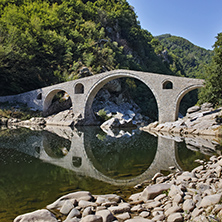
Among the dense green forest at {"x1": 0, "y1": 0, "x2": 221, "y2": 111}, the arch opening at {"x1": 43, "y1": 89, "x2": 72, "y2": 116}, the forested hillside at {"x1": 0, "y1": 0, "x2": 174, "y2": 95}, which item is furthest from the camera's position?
the dense green forest at {"x1": 0, "y1": 0, "x2": 221, "y2": 111}

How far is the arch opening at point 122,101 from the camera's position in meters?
24.3

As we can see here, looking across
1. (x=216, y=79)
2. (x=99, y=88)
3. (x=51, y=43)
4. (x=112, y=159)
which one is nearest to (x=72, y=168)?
(x=112, y=159)

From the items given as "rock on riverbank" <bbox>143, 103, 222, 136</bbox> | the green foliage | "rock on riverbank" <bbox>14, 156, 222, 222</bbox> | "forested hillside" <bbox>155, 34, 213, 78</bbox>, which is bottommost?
"rock on riverbank" <bbox>14, 156, 222, 222</bbox>

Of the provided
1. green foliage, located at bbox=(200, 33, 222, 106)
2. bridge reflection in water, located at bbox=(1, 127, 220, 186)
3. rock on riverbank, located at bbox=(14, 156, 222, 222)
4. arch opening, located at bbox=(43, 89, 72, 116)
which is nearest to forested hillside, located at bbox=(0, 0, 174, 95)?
arch opening, located at bbox=(43, 89, 72, 116)

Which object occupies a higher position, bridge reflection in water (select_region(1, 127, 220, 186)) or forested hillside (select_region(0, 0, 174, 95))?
forested hillside (select_region(0, 0, 174, 95))

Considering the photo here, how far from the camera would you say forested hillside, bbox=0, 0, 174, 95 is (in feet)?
86.3

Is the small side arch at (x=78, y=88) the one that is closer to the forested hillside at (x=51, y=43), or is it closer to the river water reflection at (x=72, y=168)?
the forested hillside at (x=51, y=43)

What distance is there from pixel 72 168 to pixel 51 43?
2648cm

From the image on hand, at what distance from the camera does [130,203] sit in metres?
4.08

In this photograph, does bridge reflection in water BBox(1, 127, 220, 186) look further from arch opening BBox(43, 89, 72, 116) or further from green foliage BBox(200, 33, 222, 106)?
arch opening BBox(43, 89, 72, 116)

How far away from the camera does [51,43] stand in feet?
96.8

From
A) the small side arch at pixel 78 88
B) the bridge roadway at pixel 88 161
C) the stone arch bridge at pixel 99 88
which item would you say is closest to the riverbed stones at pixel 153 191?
the bridge roadway at pixel 88 161

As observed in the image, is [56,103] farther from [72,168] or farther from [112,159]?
[72,168]

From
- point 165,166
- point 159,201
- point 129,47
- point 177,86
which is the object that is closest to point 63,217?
point 159,201
